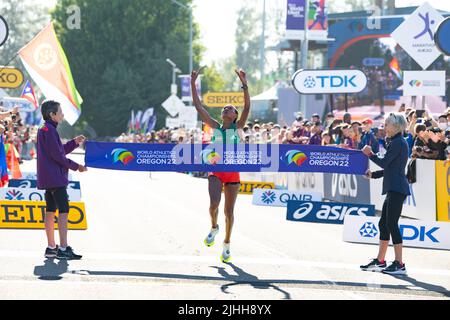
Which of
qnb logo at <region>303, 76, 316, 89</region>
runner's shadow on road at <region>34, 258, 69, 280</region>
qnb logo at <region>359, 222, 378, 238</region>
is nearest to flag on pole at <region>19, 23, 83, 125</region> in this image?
qnb logo at <region>303, 76, 316, 89</region>

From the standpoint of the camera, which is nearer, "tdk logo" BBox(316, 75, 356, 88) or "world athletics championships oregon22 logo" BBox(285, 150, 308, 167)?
"world athletics championships oregon22 logo" BBox(285, 150, 308, 167)

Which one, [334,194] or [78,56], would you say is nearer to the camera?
[334,194]

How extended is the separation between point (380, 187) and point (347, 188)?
1.94m

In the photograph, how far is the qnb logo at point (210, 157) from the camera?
1180cm

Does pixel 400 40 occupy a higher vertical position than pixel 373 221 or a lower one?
higher

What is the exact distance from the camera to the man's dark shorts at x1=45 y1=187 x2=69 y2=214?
36.4 ft

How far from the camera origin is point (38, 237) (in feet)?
43.6

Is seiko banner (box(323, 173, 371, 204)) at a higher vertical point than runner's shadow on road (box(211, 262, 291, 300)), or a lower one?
higher

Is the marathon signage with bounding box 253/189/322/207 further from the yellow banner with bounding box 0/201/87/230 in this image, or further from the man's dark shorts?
the man's dark shorts

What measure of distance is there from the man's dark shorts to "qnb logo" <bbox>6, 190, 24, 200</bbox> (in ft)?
14.4

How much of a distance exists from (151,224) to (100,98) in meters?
62.6
